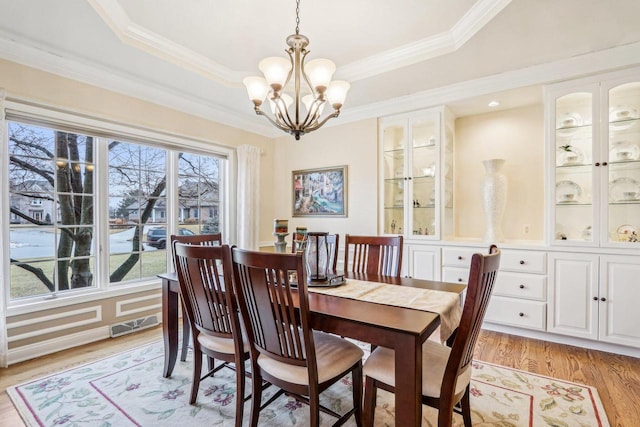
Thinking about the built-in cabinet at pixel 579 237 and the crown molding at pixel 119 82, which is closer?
the crown molding at pixel 119 82

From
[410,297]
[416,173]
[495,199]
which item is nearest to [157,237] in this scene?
[410,297]

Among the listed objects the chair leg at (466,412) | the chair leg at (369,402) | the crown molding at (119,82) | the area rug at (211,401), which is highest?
the crown molding at (119,82)

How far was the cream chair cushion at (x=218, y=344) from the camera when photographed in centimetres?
183

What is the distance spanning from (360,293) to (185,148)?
9.23ft

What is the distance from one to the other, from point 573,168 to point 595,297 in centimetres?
115

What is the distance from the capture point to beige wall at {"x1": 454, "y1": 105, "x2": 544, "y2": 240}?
340cm

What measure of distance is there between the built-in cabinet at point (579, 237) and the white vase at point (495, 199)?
207 millimetres

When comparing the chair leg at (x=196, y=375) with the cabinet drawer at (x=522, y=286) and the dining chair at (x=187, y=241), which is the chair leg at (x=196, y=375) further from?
the cabinet drawer at (x=522, y=286)

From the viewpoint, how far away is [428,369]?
4.96 ft

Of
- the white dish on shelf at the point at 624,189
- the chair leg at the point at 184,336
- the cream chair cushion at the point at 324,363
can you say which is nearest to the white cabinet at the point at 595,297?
the white dish on shelf at the point at 624,189

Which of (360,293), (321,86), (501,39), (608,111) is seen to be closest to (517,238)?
(608,111)

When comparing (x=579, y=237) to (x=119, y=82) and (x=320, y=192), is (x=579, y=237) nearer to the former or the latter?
(x=320, y=192)

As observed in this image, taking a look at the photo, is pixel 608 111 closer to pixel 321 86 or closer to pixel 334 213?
pixel 321 86

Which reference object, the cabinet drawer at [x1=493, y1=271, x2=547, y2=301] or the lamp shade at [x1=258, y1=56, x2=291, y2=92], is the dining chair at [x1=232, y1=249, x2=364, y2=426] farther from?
the cabinet drawer at [x1=493, y1=271, x2=547, y2=301]
